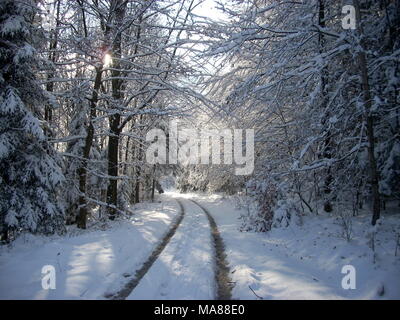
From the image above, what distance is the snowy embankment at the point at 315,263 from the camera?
490 centimetres

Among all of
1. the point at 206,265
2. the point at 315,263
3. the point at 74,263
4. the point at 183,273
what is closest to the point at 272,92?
the point at 315,263

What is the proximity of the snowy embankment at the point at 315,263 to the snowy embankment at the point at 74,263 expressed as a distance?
2.58 meters

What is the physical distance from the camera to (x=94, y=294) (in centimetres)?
483

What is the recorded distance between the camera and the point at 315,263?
6617 millimetres

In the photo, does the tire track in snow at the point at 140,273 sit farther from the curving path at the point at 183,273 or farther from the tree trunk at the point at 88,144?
the tree trunk at the point at 88,144

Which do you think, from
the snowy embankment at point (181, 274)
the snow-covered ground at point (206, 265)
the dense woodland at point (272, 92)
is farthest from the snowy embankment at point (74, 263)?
the dense woodland at point (272, 92)

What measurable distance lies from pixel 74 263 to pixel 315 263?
5835mm

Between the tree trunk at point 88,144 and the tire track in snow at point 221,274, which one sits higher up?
the tree trunk at point 88,144

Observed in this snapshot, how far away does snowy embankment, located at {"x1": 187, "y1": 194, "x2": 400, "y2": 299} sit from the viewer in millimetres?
4898

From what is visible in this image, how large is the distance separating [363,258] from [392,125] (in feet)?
12.7

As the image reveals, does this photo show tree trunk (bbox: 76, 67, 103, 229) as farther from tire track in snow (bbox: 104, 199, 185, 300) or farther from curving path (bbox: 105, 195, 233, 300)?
curving path (bbox: 105, 195, 233, 300)

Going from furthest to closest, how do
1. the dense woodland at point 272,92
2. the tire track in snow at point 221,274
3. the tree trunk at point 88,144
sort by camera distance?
the tree trunk at point 88,144 → the dense woodland at point 272,92 → the tire track in snow at point 221,274

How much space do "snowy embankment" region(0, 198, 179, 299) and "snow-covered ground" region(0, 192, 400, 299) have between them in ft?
0.05

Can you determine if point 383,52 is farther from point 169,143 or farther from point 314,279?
point 169,143
